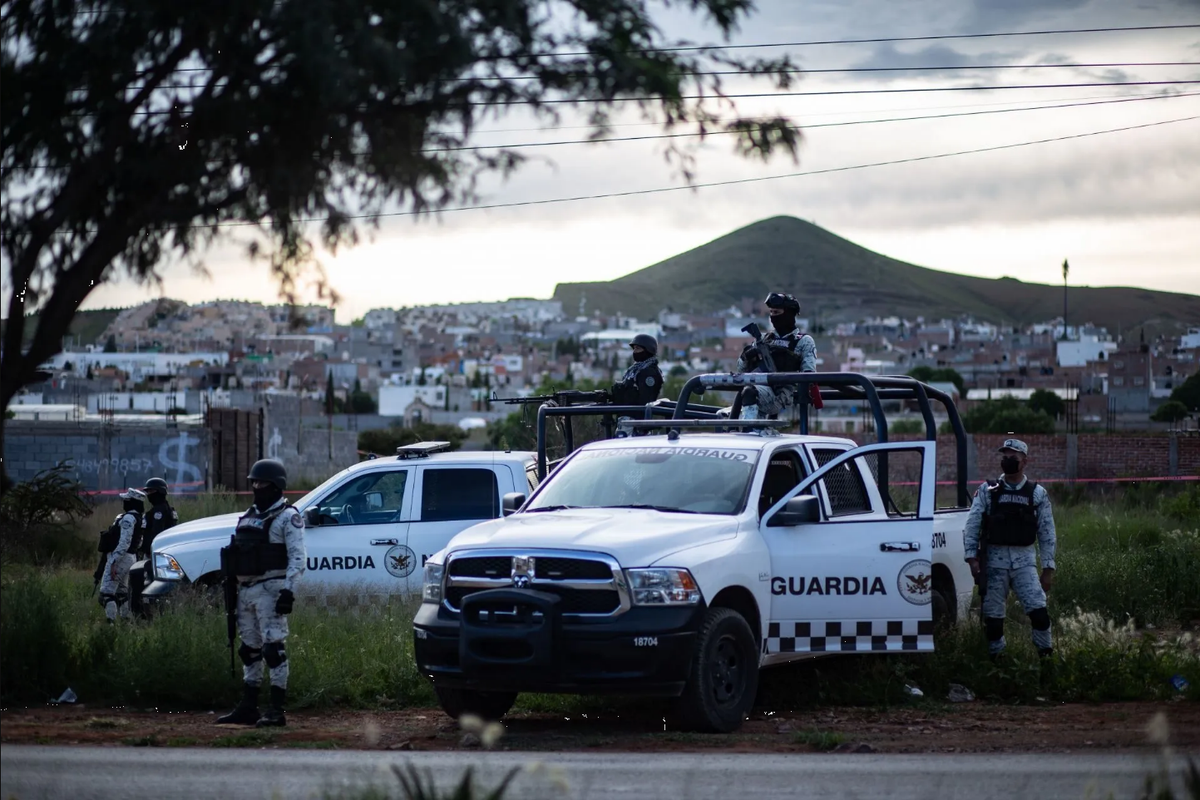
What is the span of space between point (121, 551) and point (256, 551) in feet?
17.9

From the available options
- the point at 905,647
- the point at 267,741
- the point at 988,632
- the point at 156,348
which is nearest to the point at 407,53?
the point at 267,741

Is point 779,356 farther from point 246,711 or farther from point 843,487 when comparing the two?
point 246,711

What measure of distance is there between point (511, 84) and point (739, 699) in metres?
4.52

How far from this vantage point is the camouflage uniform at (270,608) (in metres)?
10.5

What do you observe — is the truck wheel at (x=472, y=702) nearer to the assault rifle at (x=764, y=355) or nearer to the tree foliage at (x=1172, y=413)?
the assault rifle at (x=764, y=355)

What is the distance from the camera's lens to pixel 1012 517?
38.8ft

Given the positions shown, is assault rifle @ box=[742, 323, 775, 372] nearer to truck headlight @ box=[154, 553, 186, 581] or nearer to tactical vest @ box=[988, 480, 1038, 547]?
tactical vest @ box=[988, 480, 1038, 547]

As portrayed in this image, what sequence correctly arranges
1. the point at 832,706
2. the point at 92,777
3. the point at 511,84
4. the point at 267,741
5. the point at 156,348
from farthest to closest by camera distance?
the point at 156,348 → the point at 832,706 → the point at 267,741 → the point at 92,777 → the point at 511,84

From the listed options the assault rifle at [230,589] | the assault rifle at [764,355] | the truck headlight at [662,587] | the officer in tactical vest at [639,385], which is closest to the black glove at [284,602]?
the assault rifle at [230,589]

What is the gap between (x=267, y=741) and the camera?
31.7 ft

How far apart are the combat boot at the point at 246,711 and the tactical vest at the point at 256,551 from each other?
85cm

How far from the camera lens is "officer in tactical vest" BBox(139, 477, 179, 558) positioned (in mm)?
15562

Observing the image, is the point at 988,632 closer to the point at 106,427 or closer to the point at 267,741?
the point at 267,741

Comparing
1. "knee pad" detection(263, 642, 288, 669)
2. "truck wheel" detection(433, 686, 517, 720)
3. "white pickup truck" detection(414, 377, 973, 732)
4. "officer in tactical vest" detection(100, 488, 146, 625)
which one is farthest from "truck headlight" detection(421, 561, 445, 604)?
"officer in tactical vest" detection(100, 488, 146, 625)
